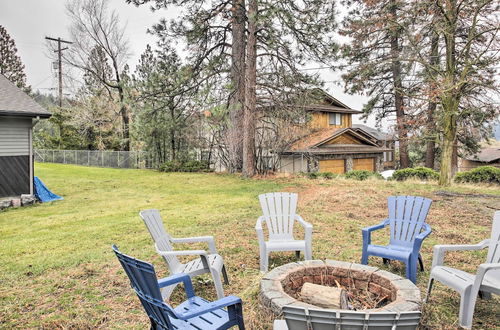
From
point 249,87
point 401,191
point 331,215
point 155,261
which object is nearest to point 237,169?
point 249,87

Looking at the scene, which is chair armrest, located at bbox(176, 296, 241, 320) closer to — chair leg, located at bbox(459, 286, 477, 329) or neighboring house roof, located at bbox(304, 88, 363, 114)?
chair leg, located at bbox(459, 286, 477, 329)

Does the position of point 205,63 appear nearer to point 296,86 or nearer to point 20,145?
point 296,86

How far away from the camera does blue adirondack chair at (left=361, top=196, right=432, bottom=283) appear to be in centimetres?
404

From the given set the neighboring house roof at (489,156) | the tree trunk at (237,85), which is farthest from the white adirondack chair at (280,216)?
the neighboring house roof at (489,156)

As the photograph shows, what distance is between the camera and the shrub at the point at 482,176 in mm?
13725

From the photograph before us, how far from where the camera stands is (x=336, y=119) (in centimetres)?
2388

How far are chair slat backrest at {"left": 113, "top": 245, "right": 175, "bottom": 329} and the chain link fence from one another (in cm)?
2193

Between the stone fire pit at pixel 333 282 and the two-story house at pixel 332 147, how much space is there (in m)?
13.6

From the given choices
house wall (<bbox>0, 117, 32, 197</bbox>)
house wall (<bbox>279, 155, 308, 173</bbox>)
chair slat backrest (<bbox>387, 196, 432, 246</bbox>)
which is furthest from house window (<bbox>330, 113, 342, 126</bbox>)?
chair slat backrest (<bbox>387, 196, 432, 246</bbox>)

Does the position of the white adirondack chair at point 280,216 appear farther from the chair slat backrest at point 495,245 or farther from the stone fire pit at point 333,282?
the chair slat backrest at point 495,245

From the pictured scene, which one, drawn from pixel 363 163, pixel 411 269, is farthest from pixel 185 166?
pixel 411 269

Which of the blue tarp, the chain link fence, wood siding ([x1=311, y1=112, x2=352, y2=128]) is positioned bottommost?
the blue tarp

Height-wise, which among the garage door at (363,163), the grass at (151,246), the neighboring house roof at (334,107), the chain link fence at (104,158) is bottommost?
the grass at (151,246)

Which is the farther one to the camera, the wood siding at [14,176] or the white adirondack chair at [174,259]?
the wood siding at [14,176]
